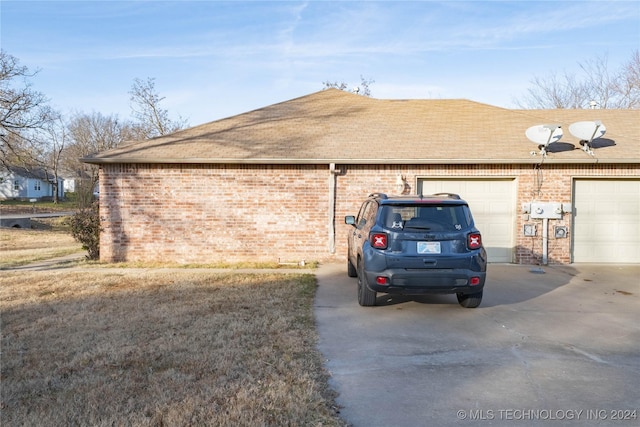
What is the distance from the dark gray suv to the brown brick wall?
4733 mm

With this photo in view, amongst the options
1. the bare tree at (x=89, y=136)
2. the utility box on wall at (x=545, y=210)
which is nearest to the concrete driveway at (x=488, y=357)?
the utility box on wall at (x=545, y=210)

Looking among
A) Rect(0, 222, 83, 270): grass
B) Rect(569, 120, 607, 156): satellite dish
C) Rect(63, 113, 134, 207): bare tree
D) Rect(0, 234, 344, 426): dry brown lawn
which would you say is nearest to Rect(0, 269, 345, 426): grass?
Rect(0, 234, 344, 426): dry brown lawn

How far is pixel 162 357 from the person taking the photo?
468 centimetres

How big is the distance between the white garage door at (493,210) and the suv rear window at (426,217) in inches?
197

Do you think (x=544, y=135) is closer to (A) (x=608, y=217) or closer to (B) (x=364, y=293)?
(A) (x=608, y=217)

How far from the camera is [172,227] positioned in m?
11.2

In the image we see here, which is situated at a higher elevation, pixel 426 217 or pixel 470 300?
pixel 426 217

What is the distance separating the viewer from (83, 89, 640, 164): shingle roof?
11.0 metres

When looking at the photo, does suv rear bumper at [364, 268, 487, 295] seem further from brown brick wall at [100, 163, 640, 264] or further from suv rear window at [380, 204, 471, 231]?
brown brick wall at [100, 163, 640, 264]

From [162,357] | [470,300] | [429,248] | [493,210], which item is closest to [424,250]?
[429,248]

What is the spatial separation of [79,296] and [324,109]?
9748 millimetres

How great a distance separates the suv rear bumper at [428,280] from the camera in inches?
242

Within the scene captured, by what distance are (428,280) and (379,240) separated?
0.86 m

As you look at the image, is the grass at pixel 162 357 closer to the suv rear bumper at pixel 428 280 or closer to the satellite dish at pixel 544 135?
the suv rear bumper at pixel 428 280
